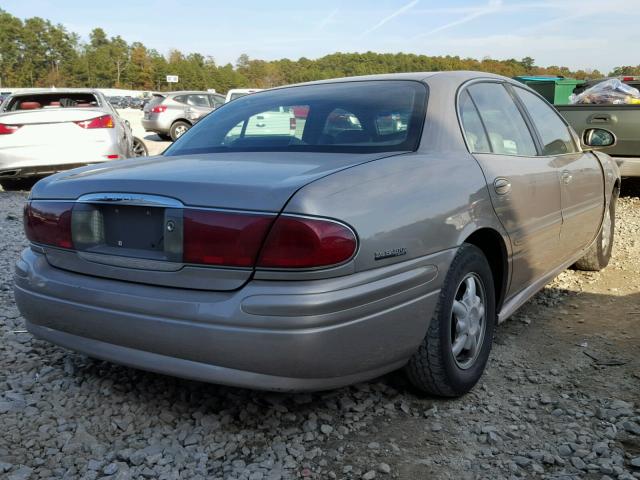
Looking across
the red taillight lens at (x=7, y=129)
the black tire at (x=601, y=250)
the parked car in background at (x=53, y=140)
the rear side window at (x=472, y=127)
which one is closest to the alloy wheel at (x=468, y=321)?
the rear side window at (x=472, y=127)

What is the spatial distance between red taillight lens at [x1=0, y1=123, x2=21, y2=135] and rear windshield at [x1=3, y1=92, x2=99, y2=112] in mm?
1331

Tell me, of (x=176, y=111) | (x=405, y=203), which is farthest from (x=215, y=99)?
(x=405, y=203)

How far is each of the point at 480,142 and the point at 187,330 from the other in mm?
1739

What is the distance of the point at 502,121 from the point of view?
10.9 ft

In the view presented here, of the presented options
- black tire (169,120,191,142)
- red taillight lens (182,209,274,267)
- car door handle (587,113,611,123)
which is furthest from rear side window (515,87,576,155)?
black tire (169,120,191,142)

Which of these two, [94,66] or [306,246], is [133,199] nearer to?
[306,246]

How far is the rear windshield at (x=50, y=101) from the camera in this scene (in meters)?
9.00

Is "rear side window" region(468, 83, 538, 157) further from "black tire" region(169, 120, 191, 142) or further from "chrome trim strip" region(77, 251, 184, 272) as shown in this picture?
"black tire" region(169, 120, 191, 142)

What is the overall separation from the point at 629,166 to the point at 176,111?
569 inches

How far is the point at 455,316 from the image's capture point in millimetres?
2631

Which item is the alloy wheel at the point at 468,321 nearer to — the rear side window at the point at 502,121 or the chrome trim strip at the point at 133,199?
the rear side window at the point at 502,121

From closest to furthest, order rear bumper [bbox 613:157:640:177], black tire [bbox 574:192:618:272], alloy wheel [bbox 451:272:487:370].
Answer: alloy wheel [bbox 451:272:487:370], black tire [bbox 574:192:618:272], rear bumper [bbox 613:157:640:177]

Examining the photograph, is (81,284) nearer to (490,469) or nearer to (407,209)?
(407,209)

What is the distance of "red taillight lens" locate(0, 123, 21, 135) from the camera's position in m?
7.75
